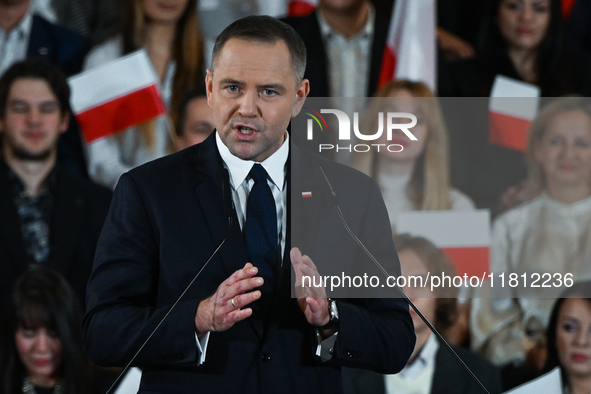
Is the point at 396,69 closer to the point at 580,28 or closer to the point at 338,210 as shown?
the point at 580,28

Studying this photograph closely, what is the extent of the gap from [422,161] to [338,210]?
5.68ft

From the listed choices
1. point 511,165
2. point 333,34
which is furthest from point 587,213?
point 333,34

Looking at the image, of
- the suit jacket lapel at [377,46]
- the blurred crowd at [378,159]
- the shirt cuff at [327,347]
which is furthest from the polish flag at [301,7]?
the shirt cuff at [327,347]

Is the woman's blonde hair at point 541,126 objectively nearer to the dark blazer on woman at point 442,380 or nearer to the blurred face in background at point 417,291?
the blurred face in background at point 417,291

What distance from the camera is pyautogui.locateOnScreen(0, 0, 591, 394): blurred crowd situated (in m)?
3.11

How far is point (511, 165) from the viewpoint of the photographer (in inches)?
126

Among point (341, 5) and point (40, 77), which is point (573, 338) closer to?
point (341, 5)

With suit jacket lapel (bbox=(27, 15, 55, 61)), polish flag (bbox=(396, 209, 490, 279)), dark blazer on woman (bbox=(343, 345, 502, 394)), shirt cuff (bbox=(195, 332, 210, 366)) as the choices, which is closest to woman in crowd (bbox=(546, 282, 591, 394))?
dark blazer on woman (bbox=(343, 345, 502, 394))

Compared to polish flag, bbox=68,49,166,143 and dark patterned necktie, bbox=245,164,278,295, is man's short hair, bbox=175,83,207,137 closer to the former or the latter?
polish flag, bbox=68,49,166,143

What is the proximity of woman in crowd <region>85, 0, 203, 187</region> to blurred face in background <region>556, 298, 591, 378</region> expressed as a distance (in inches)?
79.0

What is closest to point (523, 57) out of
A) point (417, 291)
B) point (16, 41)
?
point (417, 291)

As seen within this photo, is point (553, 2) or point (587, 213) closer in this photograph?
point (587, 213)

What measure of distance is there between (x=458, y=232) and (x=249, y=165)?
1782mm

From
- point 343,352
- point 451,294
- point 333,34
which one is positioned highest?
point 333,34
